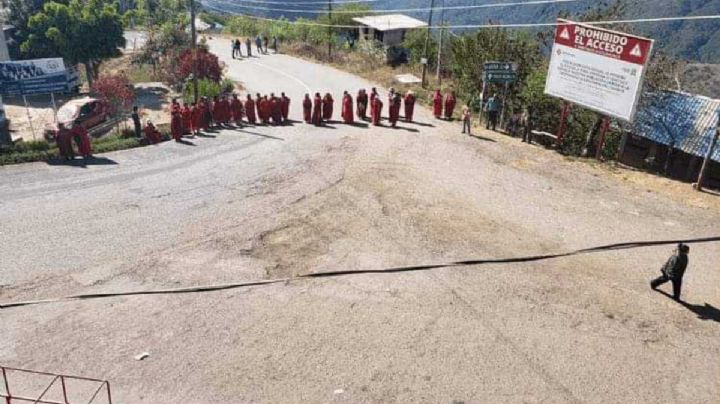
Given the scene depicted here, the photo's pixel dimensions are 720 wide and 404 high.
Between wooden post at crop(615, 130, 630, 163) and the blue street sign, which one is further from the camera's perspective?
the blue street sign

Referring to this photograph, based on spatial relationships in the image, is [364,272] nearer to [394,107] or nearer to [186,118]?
[394,107]

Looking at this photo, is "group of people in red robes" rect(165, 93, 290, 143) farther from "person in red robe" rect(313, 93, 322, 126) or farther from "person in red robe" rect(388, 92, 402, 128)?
"person in red robe" rect(388, 92, 402, 128)

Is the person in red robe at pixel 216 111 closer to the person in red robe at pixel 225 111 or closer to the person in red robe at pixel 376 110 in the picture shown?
the person in red robe at pixel 225 111

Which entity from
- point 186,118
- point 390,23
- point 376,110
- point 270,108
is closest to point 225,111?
point 270,108

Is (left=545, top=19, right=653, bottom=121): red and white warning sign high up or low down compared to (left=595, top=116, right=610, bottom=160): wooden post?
up

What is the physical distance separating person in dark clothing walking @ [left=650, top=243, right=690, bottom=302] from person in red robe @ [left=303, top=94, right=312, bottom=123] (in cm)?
1410

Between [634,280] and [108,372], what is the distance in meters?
9.45

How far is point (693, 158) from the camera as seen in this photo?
17.3 metres

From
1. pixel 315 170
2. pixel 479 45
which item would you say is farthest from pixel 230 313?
pixel 479 45

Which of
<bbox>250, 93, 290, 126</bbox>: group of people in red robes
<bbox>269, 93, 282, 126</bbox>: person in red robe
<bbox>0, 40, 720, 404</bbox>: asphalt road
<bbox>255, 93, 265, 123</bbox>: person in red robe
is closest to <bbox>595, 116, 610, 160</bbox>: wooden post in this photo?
<bbox>0, 40, 720, 404</bbox>: asphalt road

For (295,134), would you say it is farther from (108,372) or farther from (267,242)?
(108,372)

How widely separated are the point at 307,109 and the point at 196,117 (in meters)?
4.06

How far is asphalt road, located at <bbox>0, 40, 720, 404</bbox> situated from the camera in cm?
858

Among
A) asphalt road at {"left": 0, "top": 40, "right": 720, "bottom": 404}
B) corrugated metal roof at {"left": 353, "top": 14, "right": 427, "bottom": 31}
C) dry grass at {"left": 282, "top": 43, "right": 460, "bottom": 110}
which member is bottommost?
asphalt road at {"left": 0, "top": 40, "right": 720, "bottom": 404}
